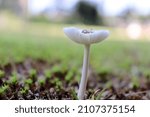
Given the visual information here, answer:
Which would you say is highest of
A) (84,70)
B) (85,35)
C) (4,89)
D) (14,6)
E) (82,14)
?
(85,35)

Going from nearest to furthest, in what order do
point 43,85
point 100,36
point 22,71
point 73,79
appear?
point 100,36 → point 43,85 → point 73,79 → point 22,71

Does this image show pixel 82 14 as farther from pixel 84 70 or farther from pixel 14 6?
pixel 84 70

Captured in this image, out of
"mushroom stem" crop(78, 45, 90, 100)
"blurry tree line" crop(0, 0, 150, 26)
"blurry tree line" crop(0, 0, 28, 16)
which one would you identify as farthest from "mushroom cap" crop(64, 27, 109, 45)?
"blurry tree line" crop(0, 0, 28, 16)

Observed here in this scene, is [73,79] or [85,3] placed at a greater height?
[73,79]

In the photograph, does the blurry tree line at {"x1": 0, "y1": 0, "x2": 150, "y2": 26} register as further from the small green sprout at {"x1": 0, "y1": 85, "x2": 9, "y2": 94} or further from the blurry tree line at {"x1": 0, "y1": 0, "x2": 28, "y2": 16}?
the small green sprout at {"x1": 0, "y1": 85, "x2": 9, "y2": 94}

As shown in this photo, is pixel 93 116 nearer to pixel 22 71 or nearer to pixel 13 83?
pixel 13 83

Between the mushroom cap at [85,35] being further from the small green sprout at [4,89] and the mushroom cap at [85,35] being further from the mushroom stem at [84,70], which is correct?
the small green sprout at [4,89]

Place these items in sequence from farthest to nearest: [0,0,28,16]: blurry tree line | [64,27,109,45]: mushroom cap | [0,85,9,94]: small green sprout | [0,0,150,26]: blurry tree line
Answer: [0,0,150,26]: blurry tree line
[0,0,28,16]: blurry tree line
[0,85,9,94]: small green sprout
[64,27,109,45]: mushroom cap

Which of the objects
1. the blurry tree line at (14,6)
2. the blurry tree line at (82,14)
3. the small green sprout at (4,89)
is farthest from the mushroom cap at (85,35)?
the blurry tree line at (14,6)

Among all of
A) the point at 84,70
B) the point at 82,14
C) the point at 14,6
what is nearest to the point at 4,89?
the point at 84,70

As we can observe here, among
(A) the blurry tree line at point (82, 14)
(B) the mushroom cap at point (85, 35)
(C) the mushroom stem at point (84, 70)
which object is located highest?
(B) the mushroom cap at point (85, 35)

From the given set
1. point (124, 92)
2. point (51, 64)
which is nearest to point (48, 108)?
point (124, 92)
